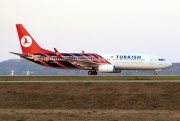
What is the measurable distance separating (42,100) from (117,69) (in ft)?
126

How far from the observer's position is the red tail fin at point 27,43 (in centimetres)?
8506

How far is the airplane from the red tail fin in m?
1.58

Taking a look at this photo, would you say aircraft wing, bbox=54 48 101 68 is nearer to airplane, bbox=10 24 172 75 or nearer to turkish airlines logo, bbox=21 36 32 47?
airplane, bbox=10 24 172 75

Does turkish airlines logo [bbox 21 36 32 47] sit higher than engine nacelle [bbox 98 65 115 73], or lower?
higher

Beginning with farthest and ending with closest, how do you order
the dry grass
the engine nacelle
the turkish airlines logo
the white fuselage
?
the turkish airlines logo < the white fuselage < the engine nacelle < the dry grass

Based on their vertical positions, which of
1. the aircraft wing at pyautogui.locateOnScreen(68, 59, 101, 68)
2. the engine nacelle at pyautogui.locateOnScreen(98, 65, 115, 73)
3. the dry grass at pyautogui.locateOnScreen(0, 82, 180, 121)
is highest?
the aircraft wing at pyautogui.locateOnScreen(68, 59, 101, 68)

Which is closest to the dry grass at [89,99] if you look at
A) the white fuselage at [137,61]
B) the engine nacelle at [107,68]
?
the engine nacelle at [107,68]

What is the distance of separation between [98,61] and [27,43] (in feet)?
42.4

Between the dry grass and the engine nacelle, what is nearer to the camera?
the dry grass

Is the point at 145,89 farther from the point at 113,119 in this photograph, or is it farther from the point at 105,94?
the point at 113,119

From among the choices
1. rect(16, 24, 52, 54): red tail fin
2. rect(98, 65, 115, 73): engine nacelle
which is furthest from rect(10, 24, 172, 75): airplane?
rect(16, 24, 52, 54): red tail fin

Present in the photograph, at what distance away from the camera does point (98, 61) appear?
8100 centimetres

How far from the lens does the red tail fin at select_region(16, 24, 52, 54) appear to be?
85.1 metres

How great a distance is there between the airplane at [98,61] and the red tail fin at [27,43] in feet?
5.19
